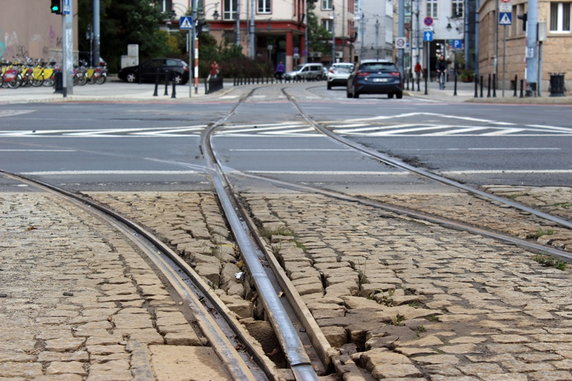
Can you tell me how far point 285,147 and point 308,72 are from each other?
70777 mm

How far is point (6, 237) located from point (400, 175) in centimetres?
586

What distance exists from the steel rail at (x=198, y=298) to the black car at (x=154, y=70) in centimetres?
4867

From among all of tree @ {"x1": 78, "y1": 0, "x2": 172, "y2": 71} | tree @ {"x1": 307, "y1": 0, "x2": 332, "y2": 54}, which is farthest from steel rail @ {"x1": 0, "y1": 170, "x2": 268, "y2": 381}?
tree @ {"x1": 307, "y1": 0, "x2": 332, "y2": 54}

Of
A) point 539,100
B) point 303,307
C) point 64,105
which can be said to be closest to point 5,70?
point 64,105

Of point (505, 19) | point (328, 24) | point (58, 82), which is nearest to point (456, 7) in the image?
point (328, 24)

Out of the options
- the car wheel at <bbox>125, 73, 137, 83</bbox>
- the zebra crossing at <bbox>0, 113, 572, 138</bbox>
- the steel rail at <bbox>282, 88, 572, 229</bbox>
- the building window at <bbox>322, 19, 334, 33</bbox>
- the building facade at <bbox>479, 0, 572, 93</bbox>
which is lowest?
the steel rail at <bbox>282, 88, 572, 229</bbox>

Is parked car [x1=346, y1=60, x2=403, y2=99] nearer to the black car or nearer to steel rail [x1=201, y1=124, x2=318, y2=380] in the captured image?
the black car

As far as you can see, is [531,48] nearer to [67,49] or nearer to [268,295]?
[67,49]

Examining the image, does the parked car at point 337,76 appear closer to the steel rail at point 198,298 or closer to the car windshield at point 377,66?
the car windshield at point 377,66

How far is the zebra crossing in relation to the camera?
19.5 metres

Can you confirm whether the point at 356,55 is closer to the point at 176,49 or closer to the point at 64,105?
the point at 176,49

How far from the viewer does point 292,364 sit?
4844mm

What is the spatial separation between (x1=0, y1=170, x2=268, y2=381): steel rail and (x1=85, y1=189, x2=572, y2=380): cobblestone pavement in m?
0.15

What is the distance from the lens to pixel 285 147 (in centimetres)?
1673
